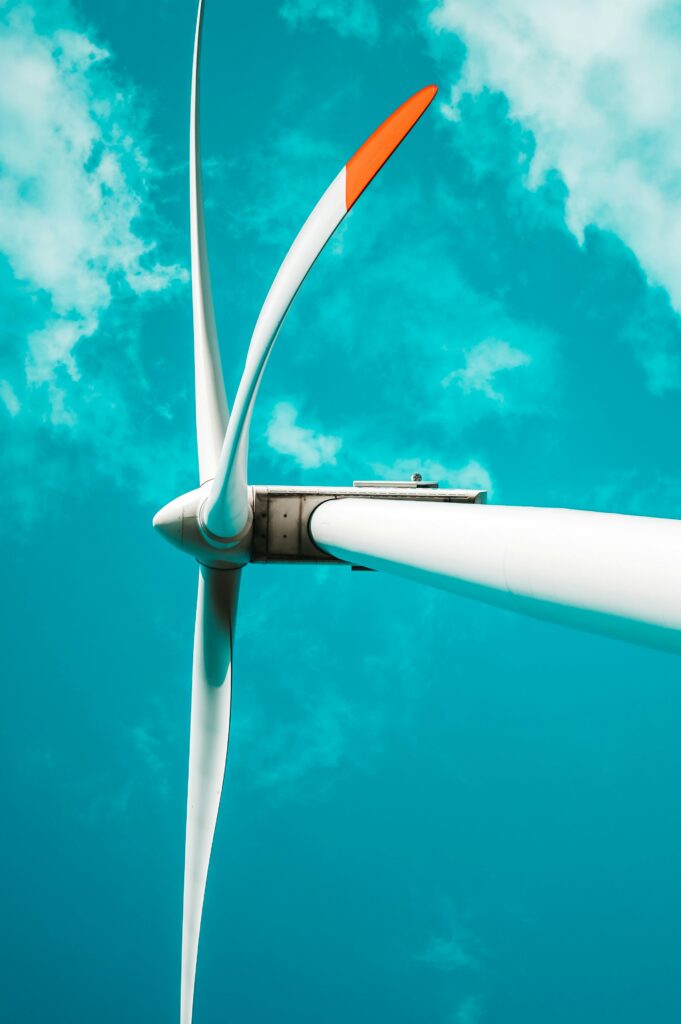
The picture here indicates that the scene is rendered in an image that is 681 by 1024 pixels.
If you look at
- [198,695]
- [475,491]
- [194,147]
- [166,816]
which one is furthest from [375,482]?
Result: [166,816]

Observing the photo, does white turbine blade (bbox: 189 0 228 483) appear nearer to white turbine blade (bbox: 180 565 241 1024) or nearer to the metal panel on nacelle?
the metal panel on nacelle

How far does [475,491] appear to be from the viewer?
18047 millimetres

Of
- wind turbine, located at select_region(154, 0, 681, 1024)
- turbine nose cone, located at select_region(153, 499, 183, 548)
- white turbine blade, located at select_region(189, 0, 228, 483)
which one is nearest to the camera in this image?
wind turbine, located at select_region(154, 0, 681, 1024)

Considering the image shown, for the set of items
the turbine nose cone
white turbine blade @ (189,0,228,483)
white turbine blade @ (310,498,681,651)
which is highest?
white turbine blade @ (189,0,228,483)

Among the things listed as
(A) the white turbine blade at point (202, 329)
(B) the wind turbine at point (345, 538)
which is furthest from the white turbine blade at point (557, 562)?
(A) the white turbine blade at point (202, 329)

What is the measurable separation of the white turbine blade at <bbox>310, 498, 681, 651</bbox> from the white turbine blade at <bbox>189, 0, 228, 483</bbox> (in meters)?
10.2

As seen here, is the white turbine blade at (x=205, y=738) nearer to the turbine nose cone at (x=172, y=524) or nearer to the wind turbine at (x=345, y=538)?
the wind turbine at (x=345, y=538)

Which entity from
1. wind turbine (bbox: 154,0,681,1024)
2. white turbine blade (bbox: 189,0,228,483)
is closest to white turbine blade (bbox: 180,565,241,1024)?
wind turbine (bbox: 154,0,681,1024)

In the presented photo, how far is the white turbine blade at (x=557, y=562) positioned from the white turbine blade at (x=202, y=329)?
33.4 ft

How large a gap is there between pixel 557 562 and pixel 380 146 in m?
5.89

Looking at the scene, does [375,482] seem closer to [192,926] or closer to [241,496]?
[241,496]

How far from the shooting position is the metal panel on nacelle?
18.1 m

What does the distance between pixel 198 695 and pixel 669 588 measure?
47.3 feet

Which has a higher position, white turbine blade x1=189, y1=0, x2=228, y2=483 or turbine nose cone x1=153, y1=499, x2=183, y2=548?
white turbine blade x1=189, y1=0, x2=228, y2=483
